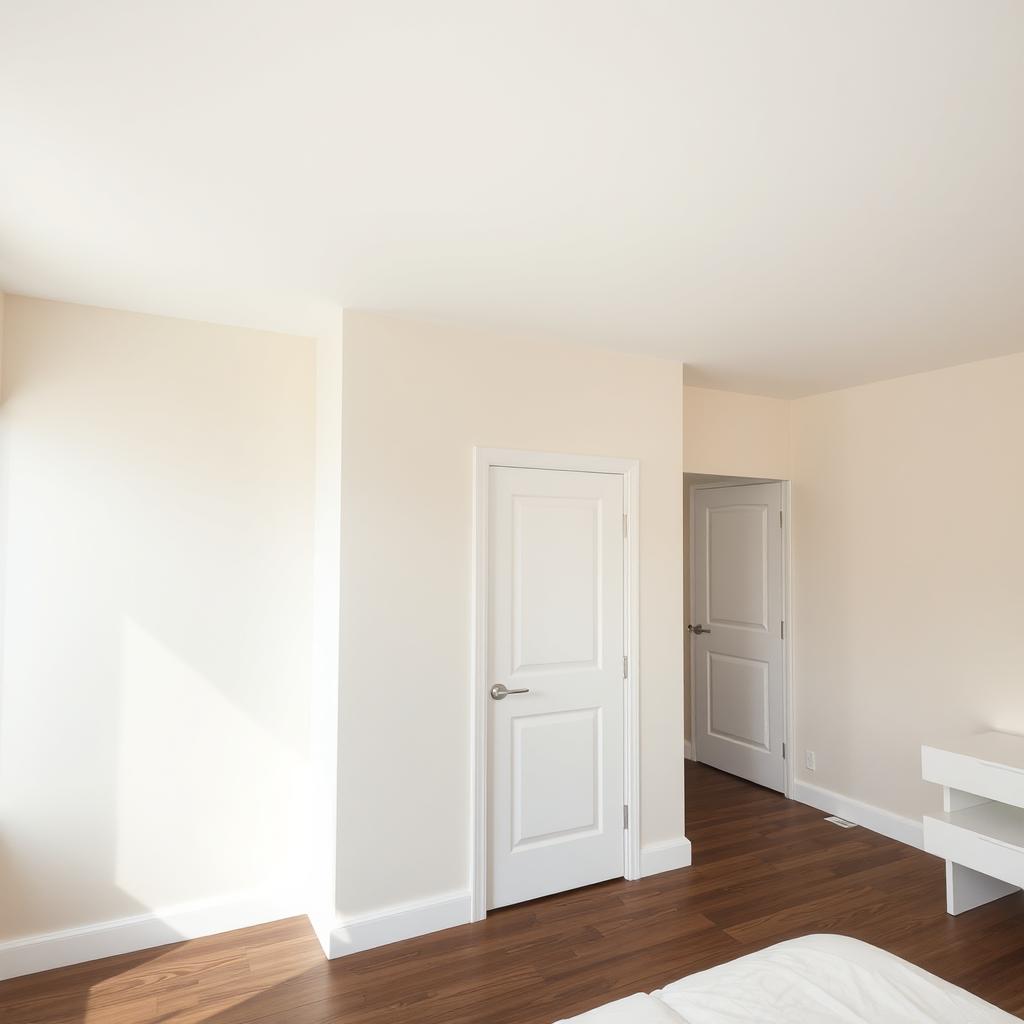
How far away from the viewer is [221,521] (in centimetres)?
304

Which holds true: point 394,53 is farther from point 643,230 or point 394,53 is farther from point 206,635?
point 206,635

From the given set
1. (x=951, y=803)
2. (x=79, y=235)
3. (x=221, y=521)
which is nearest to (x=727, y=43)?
(x=79, y=235)

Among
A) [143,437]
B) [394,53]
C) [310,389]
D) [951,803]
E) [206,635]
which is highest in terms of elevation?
[394,53]

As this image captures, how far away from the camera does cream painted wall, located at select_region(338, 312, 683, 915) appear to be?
2816 mm

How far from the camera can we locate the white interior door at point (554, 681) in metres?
3.13

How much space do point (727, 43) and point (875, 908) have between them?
11.3 feet

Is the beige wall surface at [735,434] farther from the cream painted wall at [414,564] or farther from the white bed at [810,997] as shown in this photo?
the white bed at [810,997]

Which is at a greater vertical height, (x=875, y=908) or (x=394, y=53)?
(x=394, y=53)

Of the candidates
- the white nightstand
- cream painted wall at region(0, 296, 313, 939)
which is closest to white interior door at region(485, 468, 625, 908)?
cream painted wall at region(0, 296, 313, 939)

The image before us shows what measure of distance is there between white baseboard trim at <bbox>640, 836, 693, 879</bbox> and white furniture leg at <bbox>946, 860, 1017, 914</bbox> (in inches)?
44.9

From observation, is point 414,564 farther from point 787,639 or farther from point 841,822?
point 841,822

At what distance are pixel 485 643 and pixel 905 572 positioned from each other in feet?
8.20

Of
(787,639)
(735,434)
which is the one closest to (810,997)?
(787,639)

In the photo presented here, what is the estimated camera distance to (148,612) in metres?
2.90
